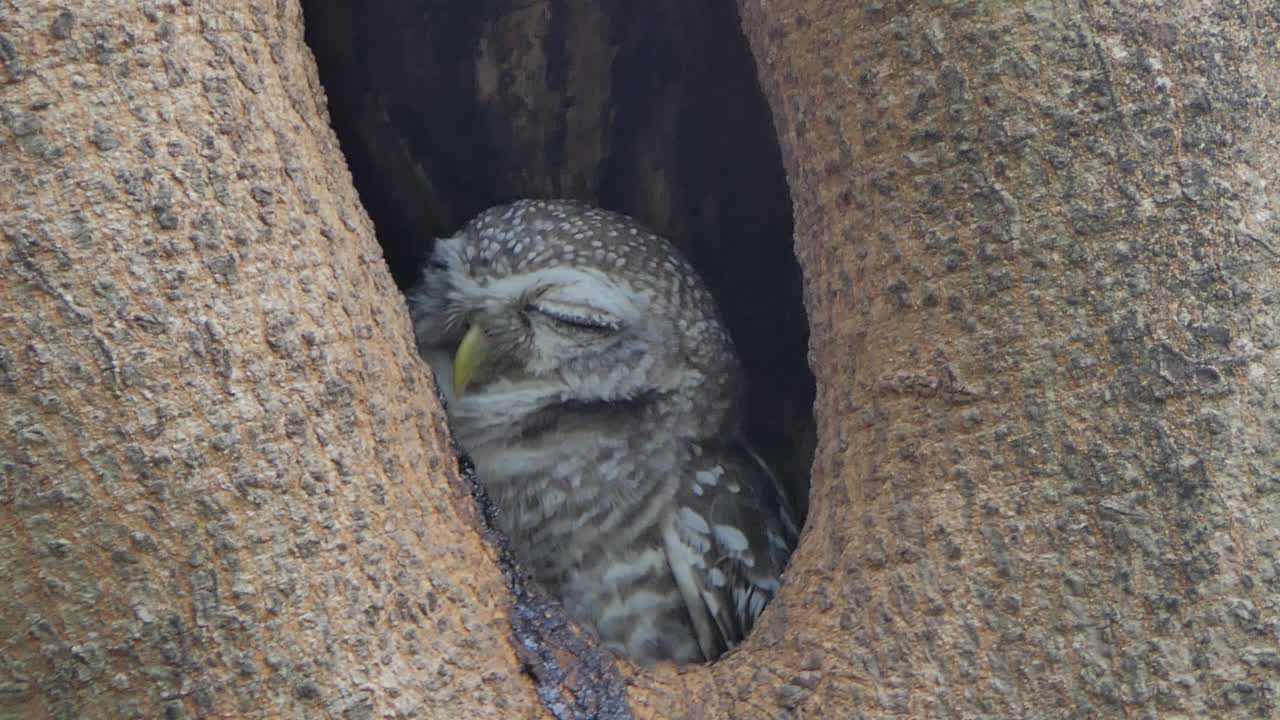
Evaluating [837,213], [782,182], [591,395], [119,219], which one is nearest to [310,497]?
[119,219]

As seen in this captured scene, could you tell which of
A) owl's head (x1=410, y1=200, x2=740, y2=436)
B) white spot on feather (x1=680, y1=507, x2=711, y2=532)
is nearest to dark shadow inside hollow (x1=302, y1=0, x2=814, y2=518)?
owl's head (x1=410, y1=200, x2=740, y2=436)

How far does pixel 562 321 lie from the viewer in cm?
235

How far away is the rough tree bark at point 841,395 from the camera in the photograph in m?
1.31

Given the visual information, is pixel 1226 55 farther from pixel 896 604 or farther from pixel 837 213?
pixel 896 604

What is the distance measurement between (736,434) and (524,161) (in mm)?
733

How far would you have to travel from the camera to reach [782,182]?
2734 millimetres

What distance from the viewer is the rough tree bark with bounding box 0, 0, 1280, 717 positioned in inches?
51.7

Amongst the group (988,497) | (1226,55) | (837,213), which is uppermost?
(1226,55)

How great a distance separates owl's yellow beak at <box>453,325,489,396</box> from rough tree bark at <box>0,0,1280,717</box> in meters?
0.76

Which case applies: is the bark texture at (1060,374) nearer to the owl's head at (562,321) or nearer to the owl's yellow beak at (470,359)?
the owl's head at (562,321)

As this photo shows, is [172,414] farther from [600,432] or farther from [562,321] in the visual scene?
[600,432]

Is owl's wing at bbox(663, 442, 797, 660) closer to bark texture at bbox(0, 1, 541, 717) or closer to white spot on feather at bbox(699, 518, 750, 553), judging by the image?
white spot on feather at bbox(699, 518, 750, 553)

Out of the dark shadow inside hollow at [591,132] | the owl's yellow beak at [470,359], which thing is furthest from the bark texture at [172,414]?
the dark shadow inside hollow at [591,132]

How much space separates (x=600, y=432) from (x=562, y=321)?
0.24 metres
